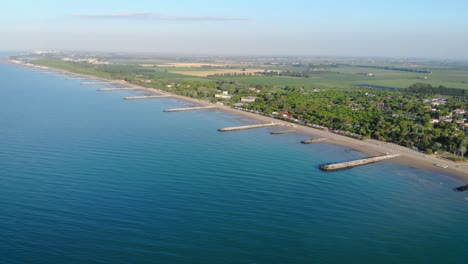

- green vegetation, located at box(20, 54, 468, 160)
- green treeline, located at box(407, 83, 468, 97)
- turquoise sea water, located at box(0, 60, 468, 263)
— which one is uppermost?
green treeline, located at box(407, 83, 468, 97)

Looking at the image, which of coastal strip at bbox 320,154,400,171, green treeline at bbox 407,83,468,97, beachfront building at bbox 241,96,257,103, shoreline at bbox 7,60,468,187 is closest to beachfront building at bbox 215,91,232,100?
beachfront building at bbox 241,96,257,103

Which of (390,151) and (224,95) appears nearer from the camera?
(390,151)

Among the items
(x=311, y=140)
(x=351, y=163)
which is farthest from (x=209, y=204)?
(x=311, y=140)

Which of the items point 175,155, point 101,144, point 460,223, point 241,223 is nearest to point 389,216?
point 460,223

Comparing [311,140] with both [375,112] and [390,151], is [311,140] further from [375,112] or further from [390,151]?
[375,112]

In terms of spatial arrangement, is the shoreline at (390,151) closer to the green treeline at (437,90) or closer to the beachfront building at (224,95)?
the beachfront building at (224,95)

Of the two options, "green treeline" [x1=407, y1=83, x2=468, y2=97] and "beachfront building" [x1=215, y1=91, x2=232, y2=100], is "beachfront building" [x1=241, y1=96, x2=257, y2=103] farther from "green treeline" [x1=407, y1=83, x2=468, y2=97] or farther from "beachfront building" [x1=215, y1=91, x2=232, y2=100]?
"green treeline" [x1=407, y1=83, x2=468, y2=97]

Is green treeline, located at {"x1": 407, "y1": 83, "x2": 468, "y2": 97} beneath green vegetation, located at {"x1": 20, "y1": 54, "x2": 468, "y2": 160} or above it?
above

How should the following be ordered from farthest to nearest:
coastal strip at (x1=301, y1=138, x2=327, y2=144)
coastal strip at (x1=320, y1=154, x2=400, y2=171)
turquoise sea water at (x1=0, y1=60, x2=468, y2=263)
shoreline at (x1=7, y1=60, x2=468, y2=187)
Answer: coastal strip at (x1=301, y1=138, x2=327, y2=144) < shoreline at (x1=7, y1=60, x2=468, y2=187) < coastal strip at (x1=320, y1=154, x2=400, y2=171) < turquoise sea water at (x1=0, y1=60, x2=468, y2=263)
